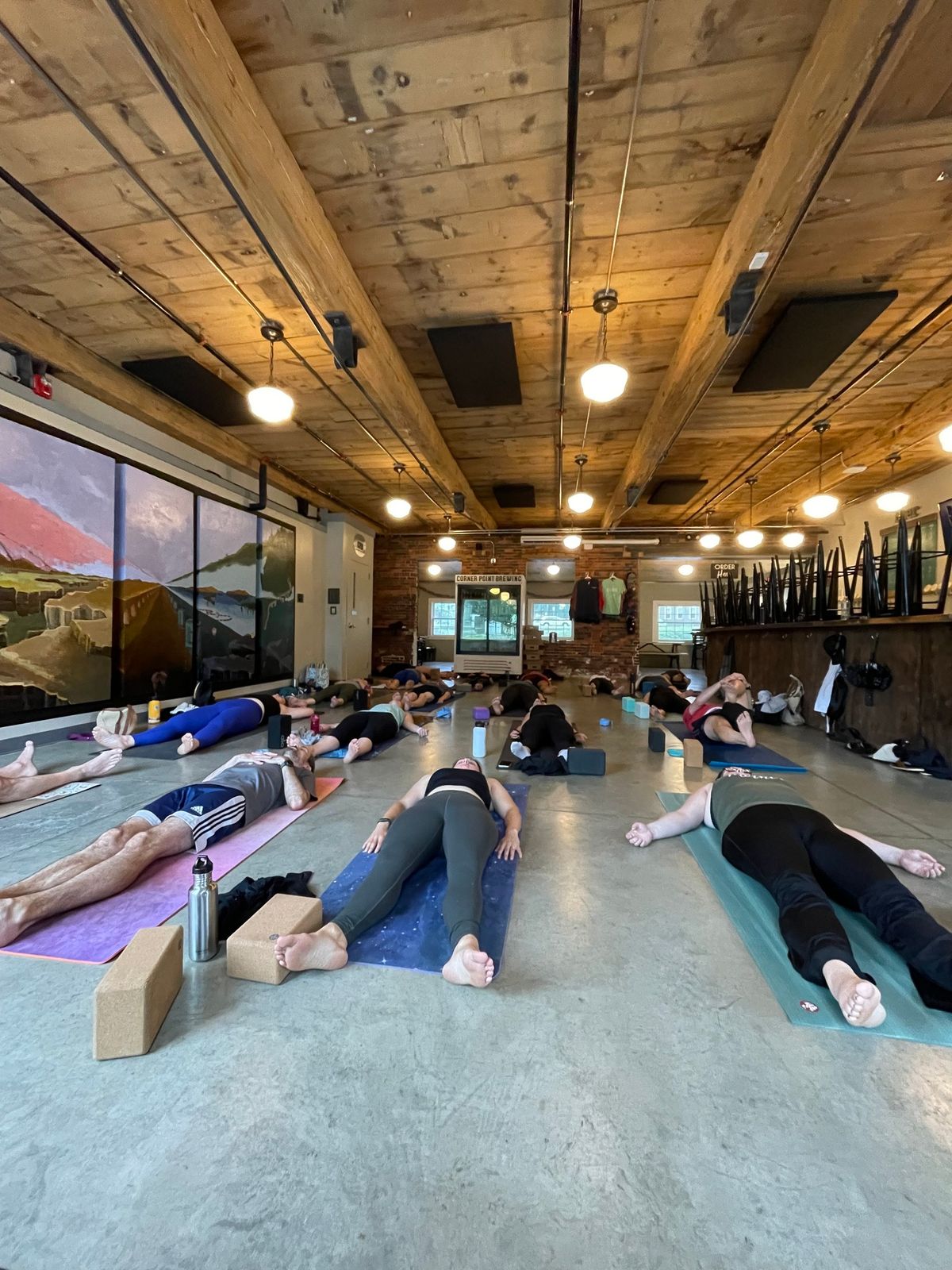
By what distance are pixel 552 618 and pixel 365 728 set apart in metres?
8.22

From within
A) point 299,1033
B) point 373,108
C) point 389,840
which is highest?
point 373,108

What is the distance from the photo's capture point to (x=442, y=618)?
13.3 m

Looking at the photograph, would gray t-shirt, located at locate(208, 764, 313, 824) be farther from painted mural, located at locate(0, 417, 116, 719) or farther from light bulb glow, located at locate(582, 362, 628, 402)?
light bulb glow, located at locate(582, 362, 628, 402)

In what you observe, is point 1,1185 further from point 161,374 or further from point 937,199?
point 161,374

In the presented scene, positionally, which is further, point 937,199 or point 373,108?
point 937,199

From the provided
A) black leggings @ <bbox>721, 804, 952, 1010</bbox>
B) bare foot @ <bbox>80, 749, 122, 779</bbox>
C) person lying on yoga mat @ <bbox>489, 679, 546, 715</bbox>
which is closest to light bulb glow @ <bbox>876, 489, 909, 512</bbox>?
person lying on yoga mat @ <bbox>489, 679, 546, 715</bbox>

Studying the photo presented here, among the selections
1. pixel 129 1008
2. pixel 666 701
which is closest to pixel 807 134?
pixel 129 1008

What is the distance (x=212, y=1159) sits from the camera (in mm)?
1091

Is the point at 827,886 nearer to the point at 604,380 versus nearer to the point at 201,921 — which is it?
the point at 201,921

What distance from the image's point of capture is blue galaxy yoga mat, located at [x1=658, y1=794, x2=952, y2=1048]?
1.50 m

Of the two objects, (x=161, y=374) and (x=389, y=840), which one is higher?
(x=161, y=374)

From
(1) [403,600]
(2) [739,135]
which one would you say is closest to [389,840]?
(2) [739,135]

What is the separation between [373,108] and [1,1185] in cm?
404

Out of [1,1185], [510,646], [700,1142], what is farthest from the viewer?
[510,646]
